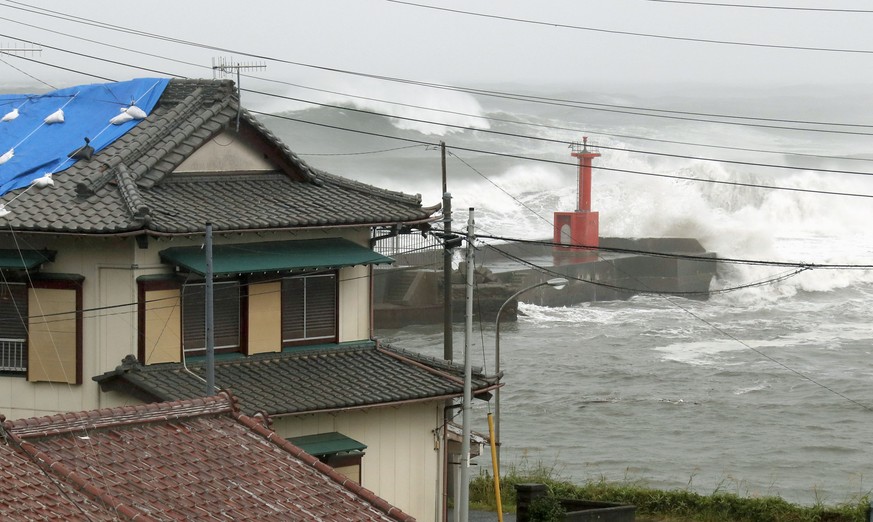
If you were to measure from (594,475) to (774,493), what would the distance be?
328 centimetres

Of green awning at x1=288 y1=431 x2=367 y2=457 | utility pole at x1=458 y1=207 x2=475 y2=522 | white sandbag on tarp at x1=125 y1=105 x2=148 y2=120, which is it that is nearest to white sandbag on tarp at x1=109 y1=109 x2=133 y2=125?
white sandbag on tarp at x1=125 y1=105 x2=148 y2=120

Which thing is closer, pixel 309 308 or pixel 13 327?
pixel 13 327

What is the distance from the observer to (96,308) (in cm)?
1334

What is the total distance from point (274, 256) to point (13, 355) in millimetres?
3101

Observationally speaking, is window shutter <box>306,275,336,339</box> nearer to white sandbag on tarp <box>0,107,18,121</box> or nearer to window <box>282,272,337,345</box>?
window <box>282,272,337,345</box>

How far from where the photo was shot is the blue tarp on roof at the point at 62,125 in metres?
14.4

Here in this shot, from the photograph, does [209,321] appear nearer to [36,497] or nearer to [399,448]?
[399,448]

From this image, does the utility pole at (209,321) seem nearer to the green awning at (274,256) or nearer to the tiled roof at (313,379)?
the tiled roof at (313,379)

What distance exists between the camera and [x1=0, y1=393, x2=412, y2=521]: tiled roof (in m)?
7.86

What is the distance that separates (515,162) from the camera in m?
85.8

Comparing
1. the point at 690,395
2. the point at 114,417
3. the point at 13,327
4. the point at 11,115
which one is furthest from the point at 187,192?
the point at 690,395

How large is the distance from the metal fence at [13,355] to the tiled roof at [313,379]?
3.58 feet

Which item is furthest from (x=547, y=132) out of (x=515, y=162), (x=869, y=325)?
(x=869, y=325)

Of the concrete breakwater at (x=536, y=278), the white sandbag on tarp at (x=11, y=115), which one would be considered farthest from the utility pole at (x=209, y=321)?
the concrete breakwater at (x=536, y=278)
